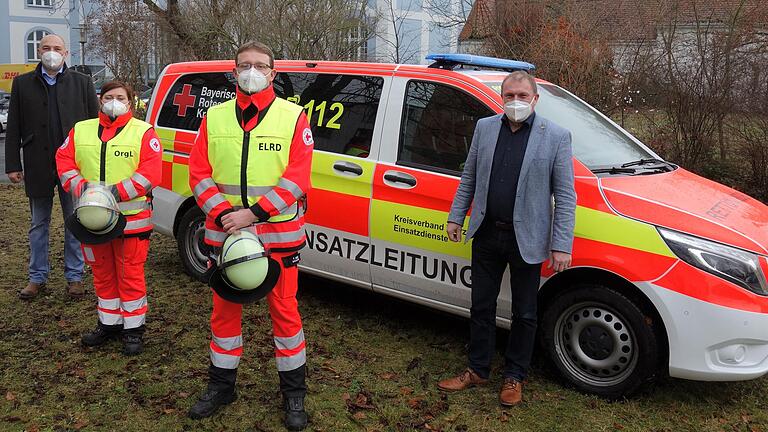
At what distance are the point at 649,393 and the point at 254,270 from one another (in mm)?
2432

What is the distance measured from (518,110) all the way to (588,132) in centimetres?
101

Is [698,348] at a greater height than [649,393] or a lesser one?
greater

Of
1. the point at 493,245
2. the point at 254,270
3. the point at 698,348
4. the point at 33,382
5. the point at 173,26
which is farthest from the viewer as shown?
the point at 173,26

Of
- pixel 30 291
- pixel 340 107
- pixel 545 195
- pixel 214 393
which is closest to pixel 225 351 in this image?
pixel 214 393

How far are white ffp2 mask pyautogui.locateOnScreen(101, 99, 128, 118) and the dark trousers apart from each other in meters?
2.33

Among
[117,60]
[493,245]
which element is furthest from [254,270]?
[117,60]

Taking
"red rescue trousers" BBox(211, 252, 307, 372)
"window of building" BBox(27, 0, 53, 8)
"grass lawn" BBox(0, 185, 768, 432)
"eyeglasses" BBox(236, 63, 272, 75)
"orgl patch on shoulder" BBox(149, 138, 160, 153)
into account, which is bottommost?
"grass lawn" BBox(0, 185, 768, 432)

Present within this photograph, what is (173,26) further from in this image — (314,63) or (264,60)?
(264,60)

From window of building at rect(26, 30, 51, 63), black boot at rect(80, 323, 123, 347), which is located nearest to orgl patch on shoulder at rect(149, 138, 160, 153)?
black boot at rect(80, 323, 123, 347)

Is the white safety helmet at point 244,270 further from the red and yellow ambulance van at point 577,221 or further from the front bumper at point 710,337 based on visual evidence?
the front bumper at point 710,337

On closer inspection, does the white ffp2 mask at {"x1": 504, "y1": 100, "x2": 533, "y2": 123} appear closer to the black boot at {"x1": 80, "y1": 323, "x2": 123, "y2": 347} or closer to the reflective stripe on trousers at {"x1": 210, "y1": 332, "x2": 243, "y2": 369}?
the reflective stripe on trousers at {"x1": 210, "y1": 332, "x2": 243, "y2": 369}

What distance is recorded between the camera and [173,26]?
19969 millimetres

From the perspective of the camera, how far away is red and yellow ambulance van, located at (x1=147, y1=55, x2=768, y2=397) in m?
3.49

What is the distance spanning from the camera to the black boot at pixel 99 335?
4.48 m
